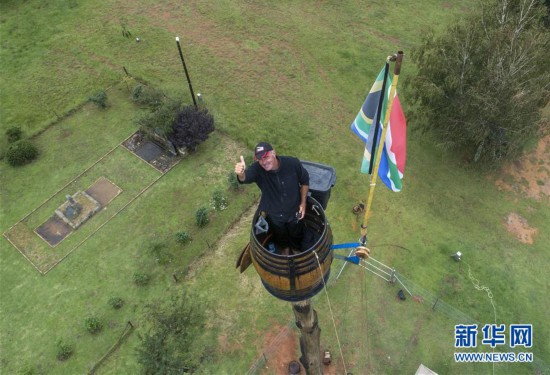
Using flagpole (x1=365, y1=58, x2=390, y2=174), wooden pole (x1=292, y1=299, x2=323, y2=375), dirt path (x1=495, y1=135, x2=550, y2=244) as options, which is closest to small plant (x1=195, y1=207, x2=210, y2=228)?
wooden pole (x1=292, y1=299, x2=323, y2=375)

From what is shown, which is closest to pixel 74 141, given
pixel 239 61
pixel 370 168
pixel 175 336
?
pixel 239 61

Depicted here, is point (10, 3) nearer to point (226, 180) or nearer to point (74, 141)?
point (74, 141)

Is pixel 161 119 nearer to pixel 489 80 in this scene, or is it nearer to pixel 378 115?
pixel 378 115

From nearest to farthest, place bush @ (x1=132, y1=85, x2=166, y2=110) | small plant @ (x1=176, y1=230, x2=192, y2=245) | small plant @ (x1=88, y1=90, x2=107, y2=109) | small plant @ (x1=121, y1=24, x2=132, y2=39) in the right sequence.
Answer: small plant @ (x1=176, y1=230, x2=192, y2=245) → bush @ (x1=132, y1=85, x2=166, y2=110) → small plant @ (x1=88, y1=90, x2=107, y2=109) → small plant @ (x1=121, y1=24, x2=132, y2=39)

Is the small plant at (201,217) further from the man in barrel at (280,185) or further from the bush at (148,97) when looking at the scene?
the man in barrel at (280,185)

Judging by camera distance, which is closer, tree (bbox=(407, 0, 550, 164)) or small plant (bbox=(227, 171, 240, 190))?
tree (bbox=(407, 0, 550, 164))

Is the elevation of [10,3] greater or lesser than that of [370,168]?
lesser

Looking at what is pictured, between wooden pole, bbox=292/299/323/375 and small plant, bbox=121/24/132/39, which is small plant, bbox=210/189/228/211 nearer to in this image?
wooden pole, bbox=292/299/323/375
